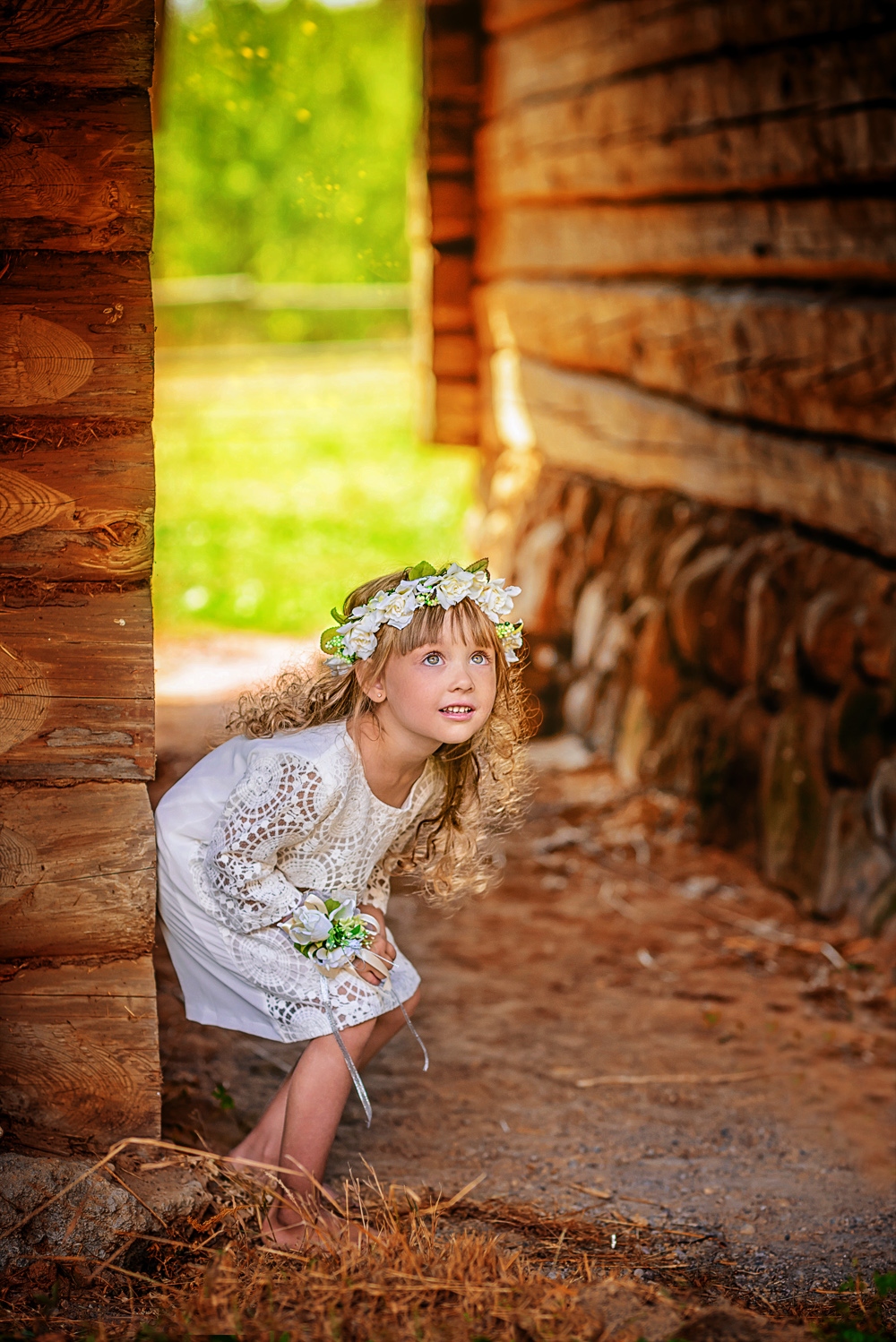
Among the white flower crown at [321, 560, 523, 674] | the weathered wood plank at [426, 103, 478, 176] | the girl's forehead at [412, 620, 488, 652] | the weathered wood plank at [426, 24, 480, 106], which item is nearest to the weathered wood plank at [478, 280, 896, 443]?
the weathered wood plank at [426, 103, 478, 176]

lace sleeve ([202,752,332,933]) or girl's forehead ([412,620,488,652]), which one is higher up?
girl's forehead ([412,620,488,652])

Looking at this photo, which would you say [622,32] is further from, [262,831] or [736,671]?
[262,831]

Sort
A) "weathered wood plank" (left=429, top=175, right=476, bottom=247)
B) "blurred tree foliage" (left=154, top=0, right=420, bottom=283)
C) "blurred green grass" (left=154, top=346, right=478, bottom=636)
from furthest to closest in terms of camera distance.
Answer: "blurred tree foliage" (left=154, top=0, right=420, bottom=283), "blurred green grass" (left=154, top=346, right=478, bottom=636), "weathered wood plank" (left=429, top=175, right=476, bottom=247)

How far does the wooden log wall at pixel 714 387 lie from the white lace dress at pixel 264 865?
2.18 meters

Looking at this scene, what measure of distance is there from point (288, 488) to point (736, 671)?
27.4 ft

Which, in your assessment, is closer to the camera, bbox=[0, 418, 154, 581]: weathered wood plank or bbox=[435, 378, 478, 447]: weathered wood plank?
bbox=[0, 418, 154, 581]: weathered wood plank

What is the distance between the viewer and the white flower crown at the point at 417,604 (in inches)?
103

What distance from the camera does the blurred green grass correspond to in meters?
9.23

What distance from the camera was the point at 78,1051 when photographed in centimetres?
265

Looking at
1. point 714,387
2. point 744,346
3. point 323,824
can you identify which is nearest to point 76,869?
point 323,824

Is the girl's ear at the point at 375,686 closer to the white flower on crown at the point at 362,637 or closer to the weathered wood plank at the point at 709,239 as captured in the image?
the white flower on crown at the point at 362,637

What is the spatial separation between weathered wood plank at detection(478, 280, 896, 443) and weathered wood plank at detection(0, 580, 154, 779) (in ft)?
8.72

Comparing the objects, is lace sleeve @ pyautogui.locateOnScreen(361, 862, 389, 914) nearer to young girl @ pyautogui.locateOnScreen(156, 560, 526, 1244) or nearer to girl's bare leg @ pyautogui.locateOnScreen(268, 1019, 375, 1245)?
young girl @ pyautogui.locateOnScreen(156, 560, 526, 1244)

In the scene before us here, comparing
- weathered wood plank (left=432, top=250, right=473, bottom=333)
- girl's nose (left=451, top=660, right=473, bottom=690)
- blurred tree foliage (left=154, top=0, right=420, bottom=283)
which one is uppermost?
blurred tree foliage (left=154, top=0, right=420, bottom=283)
